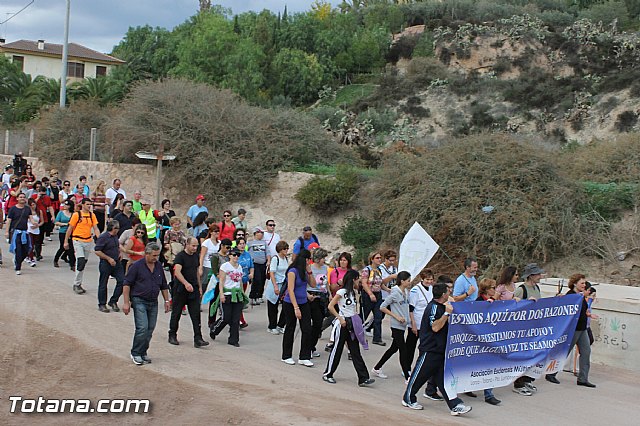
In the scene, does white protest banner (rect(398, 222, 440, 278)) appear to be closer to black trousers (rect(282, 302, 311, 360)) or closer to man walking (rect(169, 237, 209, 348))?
black trousers (rect(282, 302, 311, 360))

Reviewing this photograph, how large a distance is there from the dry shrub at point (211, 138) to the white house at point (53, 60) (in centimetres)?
4099

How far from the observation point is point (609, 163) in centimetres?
2097

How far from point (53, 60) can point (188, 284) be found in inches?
2450

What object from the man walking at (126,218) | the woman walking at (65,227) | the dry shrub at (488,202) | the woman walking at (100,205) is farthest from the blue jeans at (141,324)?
the dry shrub at (488,202)

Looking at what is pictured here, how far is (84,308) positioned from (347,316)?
5.71m

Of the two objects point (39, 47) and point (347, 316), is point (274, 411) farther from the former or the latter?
point (39, 47)

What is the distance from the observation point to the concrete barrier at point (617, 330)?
37.8 ft

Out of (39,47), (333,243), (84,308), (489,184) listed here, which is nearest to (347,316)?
(84,308)

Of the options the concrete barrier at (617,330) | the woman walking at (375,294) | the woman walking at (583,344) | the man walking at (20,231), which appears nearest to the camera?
the woman walking at (583,344)

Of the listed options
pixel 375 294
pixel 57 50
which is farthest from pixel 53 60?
pixel 375 294

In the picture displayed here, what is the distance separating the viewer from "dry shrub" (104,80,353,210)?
24422 mm

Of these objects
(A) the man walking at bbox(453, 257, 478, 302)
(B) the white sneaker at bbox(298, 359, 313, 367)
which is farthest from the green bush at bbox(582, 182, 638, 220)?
(B) the white sneaker at bbox(298, 359, 313, 367)

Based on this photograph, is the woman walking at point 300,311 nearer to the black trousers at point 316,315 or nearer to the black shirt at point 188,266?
the black trousers at point 316,315

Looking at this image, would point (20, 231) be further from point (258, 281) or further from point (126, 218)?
point (258, 281)
